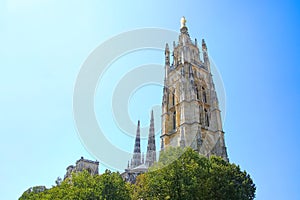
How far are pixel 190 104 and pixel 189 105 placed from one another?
0.22 m

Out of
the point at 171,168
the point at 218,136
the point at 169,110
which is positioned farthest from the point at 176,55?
the point at 171,168

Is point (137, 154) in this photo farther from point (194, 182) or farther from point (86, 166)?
point (194, 182)

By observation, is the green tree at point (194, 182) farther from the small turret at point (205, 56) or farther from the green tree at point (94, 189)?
the small turret at point (205, 56)

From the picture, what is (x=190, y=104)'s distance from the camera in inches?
1459

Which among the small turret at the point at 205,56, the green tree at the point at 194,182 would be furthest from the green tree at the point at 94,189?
the small turret at the point at 205,56

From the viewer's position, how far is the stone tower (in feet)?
114

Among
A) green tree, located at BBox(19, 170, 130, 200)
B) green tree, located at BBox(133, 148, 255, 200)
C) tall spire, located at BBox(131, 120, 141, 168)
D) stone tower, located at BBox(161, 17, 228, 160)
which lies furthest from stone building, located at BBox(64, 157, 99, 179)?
green tree, located at BBox(133, 148, 255, 200)

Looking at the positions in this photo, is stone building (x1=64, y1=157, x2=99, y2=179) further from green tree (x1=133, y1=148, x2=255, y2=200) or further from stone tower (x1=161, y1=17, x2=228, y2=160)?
green tree (x1=133, y1=148, x2=255, y2=200)

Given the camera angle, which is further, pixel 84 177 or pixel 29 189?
pixel 29 189

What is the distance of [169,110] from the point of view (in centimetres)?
4034

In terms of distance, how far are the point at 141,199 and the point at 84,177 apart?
493cm

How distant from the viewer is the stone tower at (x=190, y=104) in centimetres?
3472

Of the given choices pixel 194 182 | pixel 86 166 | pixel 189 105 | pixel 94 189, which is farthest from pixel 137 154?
pixel 194 182

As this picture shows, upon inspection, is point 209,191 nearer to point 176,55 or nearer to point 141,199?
point 141,199
